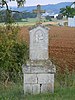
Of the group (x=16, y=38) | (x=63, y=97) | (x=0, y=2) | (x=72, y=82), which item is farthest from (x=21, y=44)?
(x=63, y=97)

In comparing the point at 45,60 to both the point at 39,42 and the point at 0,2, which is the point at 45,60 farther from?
the point at 0,2

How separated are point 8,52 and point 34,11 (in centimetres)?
272

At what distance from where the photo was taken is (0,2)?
15.4 metres

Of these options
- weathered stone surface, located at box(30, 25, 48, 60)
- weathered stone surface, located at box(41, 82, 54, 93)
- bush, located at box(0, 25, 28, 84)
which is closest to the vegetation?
weathered stone surface, located at box(41, 82, 54, 93)

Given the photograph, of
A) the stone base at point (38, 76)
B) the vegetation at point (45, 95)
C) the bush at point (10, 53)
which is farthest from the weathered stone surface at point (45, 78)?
the bush at point (10, 53)

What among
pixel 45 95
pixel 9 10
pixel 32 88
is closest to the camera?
pixel 45 95

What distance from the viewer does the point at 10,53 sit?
13086 mm

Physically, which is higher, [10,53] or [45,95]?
[10,53]

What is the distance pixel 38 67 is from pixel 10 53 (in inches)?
165

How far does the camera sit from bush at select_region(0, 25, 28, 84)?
12859 millimetres

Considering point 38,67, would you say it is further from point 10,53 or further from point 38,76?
point 10,53

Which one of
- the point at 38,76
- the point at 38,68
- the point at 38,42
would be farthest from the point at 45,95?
the point at 38,42

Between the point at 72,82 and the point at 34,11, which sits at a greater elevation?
the point at 34,11

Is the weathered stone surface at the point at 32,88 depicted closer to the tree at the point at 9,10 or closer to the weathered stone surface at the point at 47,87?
the weathered stone surface at the point at 47,87
